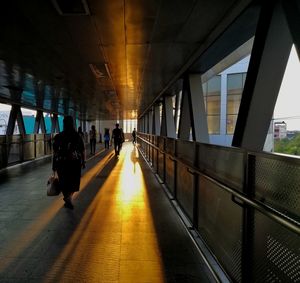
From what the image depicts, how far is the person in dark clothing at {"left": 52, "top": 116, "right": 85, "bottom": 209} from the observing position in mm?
5145

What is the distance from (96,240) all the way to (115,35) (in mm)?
3183

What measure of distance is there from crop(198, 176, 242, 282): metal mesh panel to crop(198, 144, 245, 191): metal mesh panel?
0.13 m

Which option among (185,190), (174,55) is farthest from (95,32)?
(185,190)

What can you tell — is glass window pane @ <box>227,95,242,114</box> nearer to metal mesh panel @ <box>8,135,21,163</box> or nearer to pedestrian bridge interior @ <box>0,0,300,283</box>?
pedestrian bridge interior @ <box>0,0,300,283</box>

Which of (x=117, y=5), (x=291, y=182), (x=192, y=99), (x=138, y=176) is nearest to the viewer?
(x=291, y=182)

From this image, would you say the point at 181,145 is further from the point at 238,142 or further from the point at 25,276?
the point at 25,276

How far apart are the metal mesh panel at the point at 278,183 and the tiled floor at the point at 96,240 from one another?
1231 mm

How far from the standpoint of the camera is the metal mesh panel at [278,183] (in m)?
1.80

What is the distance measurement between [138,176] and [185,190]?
438cm

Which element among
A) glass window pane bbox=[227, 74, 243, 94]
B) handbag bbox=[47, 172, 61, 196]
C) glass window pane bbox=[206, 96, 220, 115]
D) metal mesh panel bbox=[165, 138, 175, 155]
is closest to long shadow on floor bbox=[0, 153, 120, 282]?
Result: handbag bbox=[47, 172, 61, 196]

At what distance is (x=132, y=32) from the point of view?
487cm

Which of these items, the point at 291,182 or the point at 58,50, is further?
Answer: the point at 58,50

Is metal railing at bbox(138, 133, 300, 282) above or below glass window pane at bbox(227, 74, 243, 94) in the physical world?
below

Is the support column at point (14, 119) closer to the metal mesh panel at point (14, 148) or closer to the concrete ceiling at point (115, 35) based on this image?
the metal mesh panel at point (14, 148)
